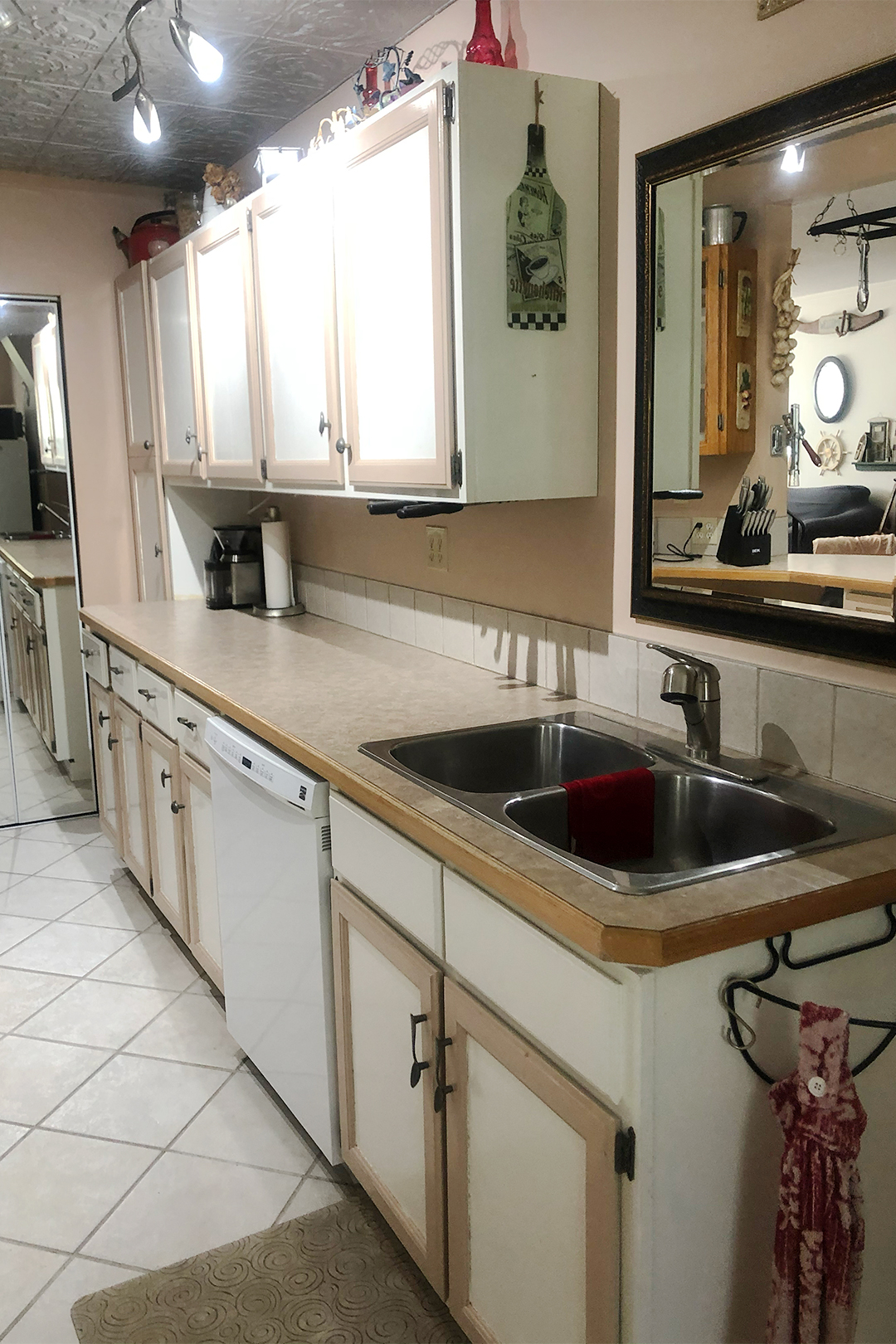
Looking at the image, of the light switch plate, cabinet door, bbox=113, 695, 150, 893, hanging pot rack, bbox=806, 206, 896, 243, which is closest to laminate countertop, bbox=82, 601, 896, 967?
cabinet door, bbox=113, 695, 150, 893

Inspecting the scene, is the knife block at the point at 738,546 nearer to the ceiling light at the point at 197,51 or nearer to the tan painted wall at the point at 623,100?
the tan painted wall at the point at 623,100

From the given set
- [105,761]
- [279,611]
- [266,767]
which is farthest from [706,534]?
[105,761]

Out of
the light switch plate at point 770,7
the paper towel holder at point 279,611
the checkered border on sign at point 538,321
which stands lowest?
the paper towel holder at point 279,611

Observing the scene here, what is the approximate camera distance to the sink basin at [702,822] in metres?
1.57

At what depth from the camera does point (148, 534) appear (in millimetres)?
4113

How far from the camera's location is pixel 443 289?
6.47 feet

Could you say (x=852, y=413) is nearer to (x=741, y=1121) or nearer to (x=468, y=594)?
(x=741, y=1121)

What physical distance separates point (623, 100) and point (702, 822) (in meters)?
1.34

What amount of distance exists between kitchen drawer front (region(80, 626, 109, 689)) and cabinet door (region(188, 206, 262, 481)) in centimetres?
70

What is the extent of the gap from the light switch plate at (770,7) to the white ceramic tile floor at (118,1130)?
2.22m

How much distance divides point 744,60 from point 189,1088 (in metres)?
2.34

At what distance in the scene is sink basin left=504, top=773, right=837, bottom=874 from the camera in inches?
61.7

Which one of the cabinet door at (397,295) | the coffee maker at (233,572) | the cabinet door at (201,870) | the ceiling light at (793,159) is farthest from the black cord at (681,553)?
the coffee maker at (233,572)

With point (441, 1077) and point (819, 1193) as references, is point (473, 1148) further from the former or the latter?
point (819, 1193)
